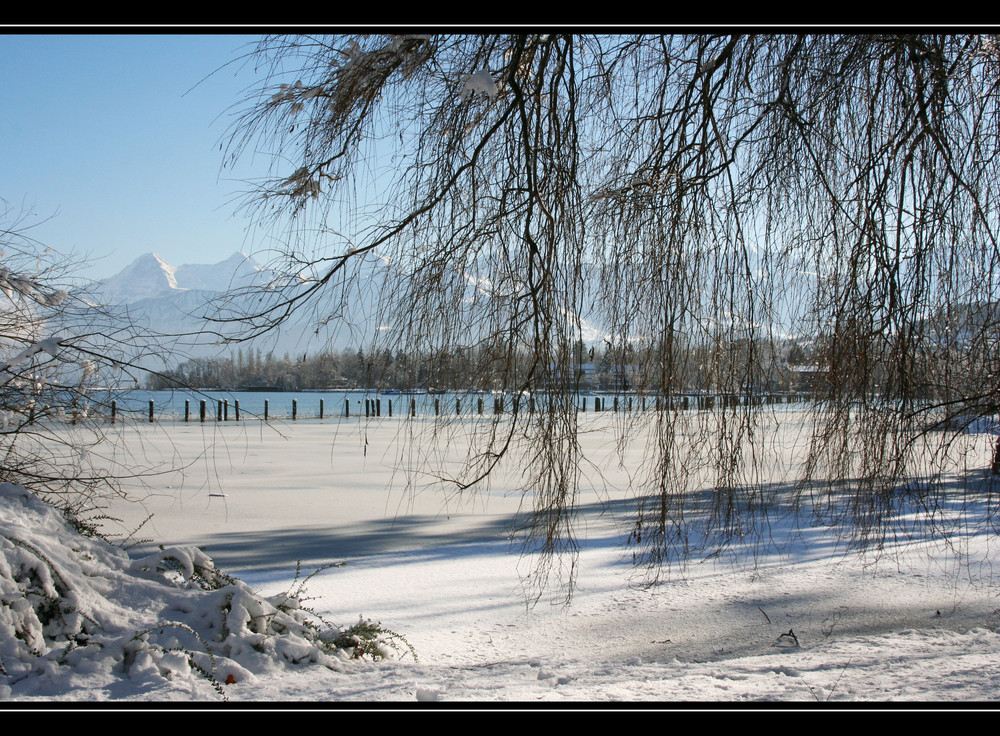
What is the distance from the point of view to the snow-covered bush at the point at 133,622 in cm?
284

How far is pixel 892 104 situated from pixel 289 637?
12.4 ft

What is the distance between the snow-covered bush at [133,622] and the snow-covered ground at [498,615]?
0.01 m

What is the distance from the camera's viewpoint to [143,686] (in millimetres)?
2752

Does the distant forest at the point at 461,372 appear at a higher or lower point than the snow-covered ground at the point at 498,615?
higher

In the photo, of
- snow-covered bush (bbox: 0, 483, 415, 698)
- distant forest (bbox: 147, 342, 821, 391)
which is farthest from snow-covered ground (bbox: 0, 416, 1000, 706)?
distant forest (bbox: 147, 342, 821, 391)

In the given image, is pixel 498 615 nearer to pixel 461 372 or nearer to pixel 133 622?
pixel 133 622

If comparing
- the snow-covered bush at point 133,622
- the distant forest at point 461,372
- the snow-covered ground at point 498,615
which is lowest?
the snow-covered ground at point 498,615

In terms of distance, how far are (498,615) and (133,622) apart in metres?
2.22

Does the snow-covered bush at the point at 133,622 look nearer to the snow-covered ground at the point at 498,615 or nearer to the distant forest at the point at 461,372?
the snow-covered ground at the point at 498,615

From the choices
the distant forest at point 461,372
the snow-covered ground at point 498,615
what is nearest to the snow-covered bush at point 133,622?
the snow-covered ground at point 498,615

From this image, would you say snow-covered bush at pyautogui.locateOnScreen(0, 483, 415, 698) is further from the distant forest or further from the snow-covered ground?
the distant forest

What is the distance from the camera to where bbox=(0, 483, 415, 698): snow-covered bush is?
284 cm

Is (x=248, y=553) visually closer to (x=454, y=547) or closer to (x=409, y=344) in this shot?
(x=454, y=547)

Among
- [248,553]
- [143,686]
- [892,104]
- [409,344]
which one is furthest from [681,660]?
[248,553]
